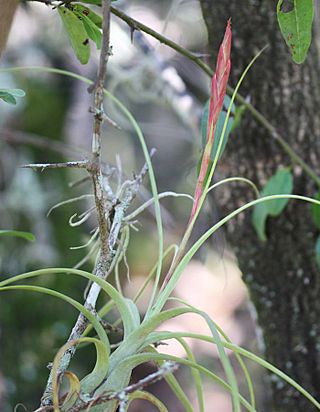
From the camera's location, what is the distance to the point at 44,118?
2.26m

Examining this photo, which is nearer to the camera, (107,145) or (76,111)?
(76,111)


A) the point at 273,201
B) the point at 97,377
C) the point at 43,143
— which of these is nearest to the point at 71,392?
the point at 97,377

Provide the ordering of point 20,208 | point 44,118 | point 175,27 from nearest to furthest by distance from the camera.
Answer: point 20,208 < point 44,118 < point 175,27

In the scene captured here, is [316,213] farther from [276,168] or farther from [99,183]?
[99,183]

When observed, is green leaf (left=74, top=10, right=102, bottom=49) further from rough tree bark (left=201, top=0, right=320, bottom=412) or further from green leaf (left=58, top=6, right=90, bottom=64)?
rough tree bark (left=201, top=0, right=320, bottom=412)

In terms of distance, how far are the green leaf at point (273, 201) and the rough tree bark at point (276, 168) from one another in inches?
1.5

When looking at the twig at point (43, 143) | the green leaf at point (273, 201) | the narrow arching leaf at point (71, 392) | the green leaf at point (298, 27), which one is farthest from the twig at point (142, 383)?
the twig at point (43, 143)

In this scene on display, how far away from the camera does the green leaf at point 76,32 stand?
0.54 m

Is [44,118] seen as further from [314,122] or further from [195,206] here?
[195,206]

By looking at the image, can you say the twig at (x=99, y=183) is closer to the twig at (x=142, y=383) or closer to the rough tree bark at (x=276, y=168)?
the twig at (x=142, y=383)

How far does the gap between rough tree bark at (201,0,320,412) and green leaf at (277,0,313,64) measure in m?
0.33

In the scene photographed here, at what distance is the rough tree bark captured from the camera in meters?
0.83

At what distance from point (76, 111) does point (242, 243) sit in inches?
63.5

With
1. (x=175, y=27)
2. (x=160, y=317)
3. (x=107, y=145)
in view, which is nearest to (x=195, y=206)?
(x=160, y=317)
